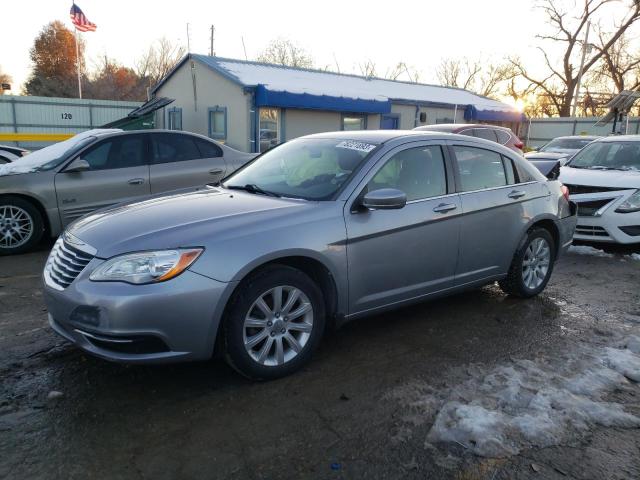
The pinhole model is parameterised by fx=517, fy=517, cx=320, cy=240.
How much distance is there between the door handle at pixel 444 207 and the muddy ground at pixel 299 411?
0.99 metres

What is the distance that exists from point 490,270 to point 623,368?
1.29 metres

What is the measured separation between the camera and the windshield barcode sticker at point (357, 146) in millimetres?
3934

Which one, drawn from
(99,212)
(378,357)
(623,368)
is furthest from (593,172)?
(99,212)

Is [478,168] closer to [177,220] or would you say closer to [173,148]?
[177,220]

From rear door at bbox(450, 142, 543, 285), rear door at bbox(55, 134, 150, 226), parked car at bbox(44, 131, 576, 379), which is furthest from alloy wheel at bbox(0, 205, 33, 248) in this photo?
rear door at bbox(450, 142, 543, 285)

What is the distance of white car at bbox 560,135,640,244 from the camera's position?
278 inches

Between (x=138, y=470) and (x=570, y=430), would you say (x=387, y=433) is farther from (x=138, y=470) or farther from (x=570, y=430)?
(x=138, y=470)

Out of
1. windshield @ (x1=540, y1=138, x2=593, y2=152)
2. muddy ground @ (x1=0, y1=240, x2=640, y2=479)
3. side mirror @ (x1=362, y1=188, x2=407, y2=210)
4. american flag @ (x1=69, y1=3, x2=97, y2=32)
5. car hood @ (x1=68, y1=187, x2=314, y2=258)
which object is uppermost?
american flag @ (x1=69, y1=3, x2=97, y2=32)

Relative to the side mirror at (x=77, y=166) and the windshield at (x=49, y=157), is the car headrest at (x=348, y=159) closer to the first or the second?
the side mirror at (x=77, y=166)

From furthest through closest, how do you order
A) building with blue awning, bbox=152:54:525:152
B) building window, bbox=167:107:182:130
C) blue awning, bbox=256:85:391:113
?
building window, bbox=167:107:182:130 < building with blue awning, bbox=152:54:525:152 < blue awning, bbox=256:85:391:113

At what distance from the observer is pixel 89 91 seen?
49.5 meters

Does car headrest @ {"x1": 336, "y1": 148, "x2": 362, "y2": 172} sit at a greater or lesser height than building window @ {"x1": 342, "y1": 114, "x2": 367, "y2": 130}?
lesser

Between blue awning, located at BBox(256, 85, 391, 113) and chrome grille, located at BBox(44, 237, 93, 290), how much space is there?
14.1 metres

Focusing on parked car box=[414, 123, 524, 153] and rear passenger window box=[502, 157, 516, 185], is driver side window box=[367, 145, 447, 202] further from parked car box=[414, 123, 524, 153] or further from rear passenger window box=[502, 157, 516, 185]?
parked car box=[414, 123, 524, 153]
